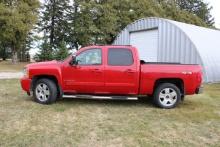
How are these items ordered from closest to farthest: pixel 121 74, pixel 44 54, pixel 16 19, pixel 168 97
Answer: pixel 121 74
pixel 168 97
pixel 44 54
pixel 16 19

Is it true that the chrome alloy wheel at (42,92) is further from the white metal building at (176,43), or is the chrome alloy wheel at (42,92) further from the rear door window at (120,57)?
the white metal building at (176,43)

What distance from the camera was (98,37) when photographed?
120 ft

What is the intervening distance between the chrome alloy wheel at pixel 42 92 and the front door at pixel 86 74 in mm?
604

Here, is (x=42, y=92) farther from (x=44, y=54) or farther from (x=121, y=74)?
(x=44, y=54)

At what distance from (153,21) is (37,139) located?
15979mm

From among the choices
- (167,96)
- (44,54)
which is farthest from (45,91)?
(44,54)

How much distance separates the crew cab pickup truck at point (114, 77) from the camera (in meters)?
10.4

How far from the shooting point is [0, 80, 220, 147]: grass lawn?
713 cm

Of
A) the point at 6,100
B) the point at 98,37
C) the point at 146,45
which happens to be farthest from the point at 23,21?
the point at 6,100

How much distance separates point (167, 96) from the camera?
10.5 m

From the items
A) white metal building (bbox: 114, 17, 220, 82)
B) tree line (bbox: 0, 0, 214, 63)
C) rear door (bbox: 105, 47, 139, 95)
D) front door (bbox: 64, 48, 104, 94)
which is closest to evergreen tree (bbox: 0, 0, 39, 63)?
tree line (bbox: 0, 0, 214, 63)

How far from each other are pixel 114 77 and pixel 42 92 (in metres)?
2.20

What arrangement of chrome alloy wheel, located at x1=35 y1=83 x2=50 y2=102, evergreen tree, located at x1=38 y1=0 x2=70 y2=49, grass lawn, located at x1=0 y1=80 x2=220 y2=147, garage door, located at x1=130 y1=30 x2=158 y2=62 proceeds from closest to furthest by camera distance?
grass lawn, located at x1=0 y1=80 x2=220 y2=147
chrome alloy wheel, located at x1=35 y1=83 x2=50 y2=102
garage door, located at x1=130 y1=30 x2=158 y2=62
evergreen tree, located at x1=38 y1=0 x2=70 y2=49

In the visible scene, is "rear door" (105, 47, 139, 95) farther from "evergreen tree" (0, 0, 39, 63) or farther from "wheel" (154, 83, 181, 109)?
"evergreen tree" (0, 0, 39, 63)
